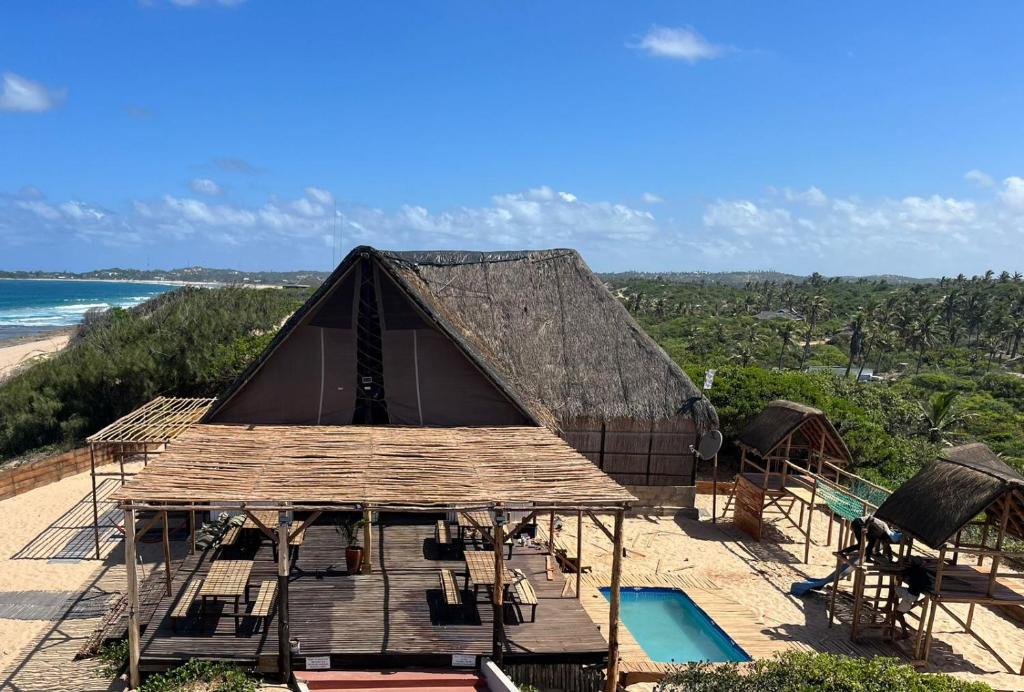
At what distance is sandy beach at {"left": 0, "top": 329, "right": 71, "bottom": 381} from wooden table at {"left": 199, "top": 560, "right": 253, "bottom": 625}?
1504 inches

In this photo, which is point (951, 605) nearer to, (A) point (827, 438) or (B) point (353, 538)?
(A) point (827, 438)

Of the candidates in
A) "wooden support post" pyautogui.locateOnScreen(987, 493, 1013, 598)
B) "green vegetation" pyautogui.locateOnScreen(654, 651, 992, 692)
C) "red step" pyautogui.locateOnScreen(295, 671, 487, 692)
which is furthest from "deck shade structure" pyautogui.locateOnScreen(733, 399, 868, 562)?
"red step" pyautogui.locateOnScreen(295, 671, 487, 692)

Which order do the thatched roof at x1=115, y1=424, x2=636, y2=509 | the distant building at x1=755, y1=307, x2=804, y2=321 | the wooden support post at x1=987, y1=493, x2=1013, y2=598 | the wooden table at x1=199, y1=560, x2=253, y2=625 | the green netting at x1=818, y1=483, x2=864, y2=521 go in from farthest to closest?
the distant building at x1=755, y1=307, x2=804, y2=321 → the green netting at x1=818, y1=483, x2=864, y2=521 → the wooden support post at x1=987, y1=493, x2=1013, y2=598 → the wooden table at x1=199, y1=560, x2=253, y2=625 → the thatched roof at x1=115, y1=424, x2=636, y2=509

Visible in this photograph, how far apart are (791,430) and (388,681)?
1060 centimetres

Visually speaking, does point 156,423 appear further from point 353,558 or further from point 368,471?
point 368,471

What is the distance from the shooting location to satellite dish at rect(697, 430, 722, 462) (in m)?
16.5

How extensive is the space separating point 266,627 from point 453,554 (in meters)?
3.61

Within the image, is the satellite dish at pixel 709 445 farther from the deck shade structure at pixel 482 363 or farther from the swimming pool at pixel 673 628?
the swimming pool at pixel 673 628

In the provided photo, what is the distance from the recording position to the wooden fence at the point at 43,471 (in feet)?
53.4

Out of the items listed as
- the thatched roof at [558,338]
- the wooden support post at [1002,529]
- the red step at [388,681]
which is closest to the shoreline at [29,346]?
the thatched roof at [558,338]

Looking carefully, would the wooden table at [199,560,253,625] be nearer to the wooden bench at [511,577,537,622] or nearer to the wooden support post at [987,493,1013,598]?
the wooden bench at [511,577,537,622]

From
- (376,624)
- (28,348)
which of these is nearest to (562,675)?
(376,624)

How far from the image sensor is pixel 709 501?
59.8ft

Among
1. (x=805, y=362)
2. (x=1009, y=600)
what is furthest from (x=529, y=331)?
(x=805, y=362)
